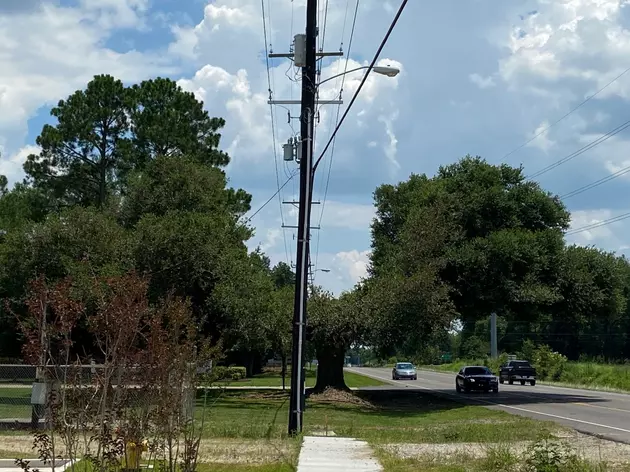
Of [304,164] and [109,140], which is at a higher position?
[109,140]

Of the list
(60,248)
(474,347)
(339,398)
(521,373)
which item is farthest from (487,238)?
(474,347)

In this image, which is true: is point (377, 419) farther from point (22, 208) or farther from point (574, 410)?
point (22, 208)

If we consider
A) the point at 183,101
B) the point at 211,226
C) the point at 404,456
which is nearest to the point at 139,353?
the point at 404,456

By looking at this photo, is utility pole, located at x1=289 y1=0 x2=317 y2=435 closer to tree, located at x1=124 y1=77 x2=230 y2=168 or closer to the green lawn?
the green lawn

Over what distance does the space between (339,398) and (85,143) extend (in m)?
24.0

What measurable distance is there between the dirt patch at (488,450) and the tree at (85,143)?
36.3 metres

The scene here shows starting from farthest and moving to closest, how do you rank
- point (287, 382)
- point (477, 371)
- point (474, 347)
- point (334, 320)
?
1. point (474, 347)
2. point (287, 382)
3. point (477, 371)
4. point (334, 320)

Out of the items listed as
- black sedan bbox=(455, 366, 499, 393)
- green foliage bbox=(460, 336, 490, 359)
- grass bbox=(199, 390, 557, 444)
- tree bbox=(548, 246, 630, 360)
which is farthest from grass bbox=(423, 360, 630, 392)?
green foliage bbox=(460, 336, 490, 359)

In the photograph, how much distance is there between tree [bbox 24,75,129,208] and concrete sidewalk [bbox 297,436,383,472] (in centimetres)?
3510

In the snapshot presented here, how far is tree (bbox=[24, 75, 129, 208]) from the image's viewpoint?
49.7 m

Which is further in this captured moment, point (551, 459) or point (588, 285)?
point (588, 285)

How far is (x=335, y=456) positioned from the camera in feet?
51.1

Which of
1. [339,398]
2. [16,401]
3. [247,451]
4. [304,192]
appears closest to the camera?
[247,451]

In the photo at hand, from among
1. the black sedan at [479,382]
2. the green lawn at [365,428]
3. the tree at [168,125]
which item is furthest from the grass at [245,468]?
the tree at [168,125]
